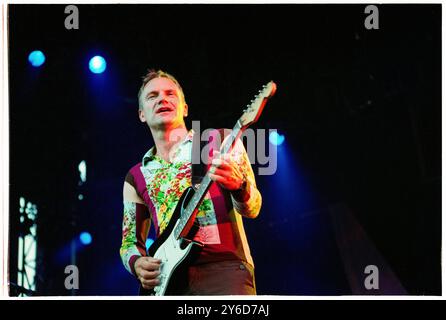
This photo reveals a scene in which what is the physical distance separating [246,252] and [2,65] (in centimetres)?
170

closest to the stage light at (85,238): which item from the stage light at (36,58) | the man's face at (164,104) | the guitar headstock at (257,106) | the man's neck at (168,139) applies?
the man's neck at (168,139)

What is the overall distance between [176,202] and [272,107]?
0.78 m

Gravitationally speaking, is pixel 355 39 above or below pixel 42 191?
above

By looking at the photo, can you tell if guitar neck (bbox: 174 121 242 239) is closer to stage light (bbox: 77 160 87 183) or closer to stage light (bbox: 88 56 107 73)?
stage light (bbox: 77 160 87 183)

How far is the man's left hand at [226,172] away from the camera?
450cm

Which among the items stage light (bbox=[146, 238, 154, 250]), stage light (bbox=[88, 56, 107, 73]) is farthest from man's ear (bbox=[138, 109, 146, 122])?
stage light (bbox=[146, 238, 154, 250])

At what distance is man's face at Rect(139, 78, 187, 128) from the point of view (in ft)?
16.3

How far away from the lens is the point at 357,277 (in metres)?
4.93

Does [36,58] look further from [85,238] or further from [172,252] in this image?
[172,252]

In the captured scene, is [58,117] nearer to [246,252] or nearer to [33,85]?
[33,85]

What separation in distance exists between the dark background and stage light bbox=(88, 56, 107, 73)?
33 mm

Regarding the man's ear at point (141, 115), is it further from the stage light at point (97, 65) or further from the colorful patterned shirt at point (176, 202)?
the stage light at point (97, 65)

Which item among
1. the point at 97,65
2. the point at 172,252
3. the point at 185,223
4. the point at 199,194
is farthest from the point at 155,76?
the point at 172,252
